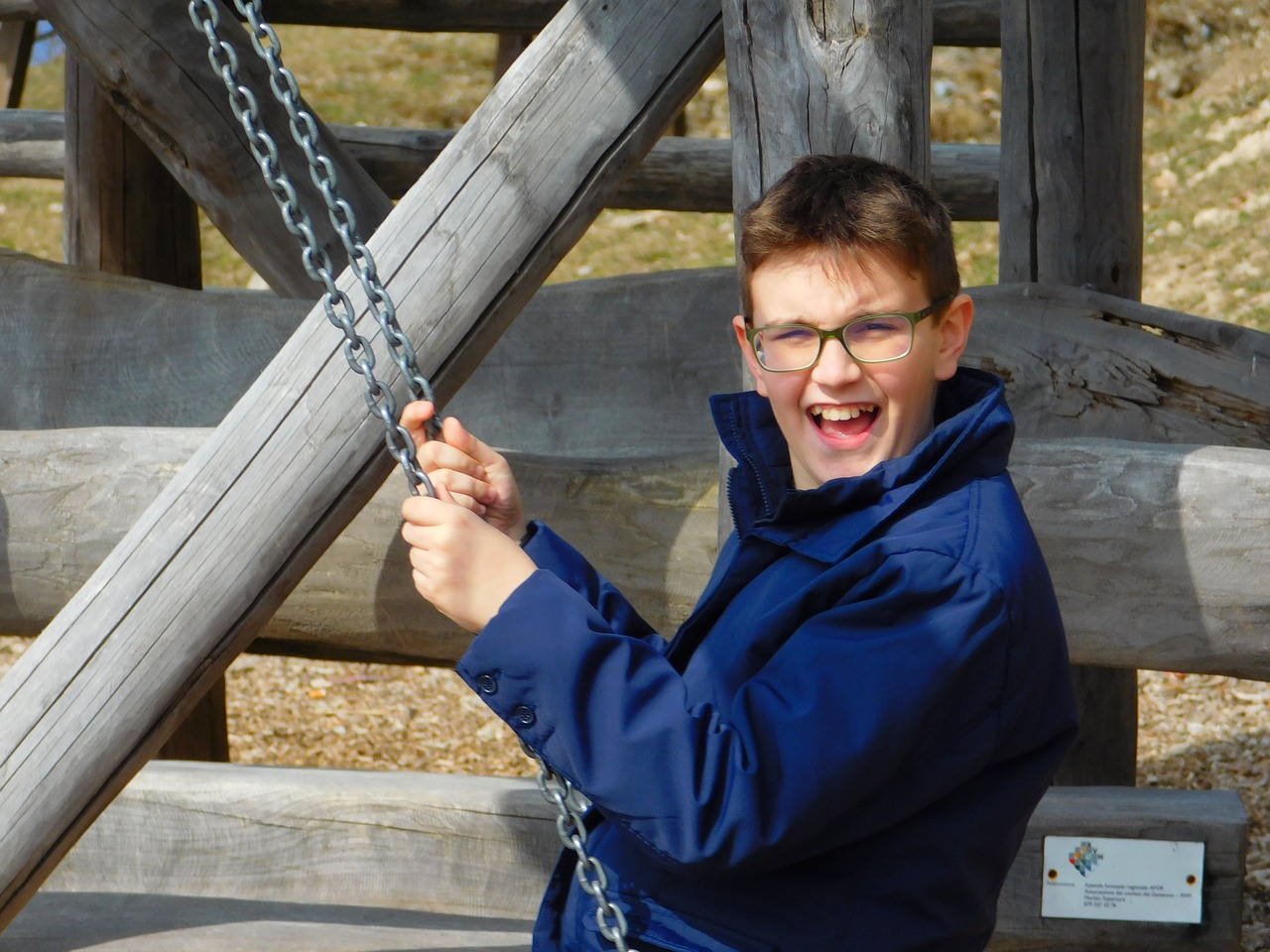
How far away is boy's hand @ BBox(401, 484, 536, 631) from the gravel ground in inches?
120

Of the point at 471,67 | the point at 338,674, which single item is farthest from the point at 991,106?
the point at 338,674

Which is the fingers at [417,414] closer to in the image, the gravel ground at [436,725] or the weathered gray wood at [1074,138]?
the weathered gray wood at [1074,138]


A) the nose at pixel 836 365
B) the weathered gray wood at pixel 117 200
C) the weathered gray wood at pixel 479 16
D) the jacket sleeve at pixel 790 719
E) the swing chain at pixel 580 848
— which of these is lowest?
the swing chain at pixel 580 848

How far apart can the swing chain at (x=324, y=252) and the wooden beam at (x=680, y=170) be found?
10.2 feet

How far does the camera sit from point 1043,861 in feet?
8.50

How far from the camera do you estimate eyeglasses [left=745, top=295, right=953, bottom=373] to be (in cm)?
149

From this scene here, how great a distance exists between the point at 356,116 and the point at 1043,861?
370 inches

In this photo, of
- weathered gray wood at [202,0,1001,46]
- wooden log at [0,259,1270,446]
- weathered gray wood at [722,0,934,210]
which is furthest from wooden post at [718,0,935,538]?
weathered gray wood at [202,0,1001,46]

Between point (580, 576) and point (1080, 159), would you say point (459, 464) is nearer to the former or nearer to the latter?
point (580, 576)

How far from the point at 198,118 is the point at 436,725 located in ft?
8.97

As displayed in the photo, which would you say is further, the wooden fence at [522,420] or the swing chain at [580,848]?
the wooden fence at [522,420]

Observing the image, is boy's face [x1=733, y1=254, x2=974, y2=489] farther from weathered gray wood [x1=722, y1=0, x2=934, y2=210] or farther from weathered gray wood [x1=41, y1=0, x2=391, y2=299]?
weathered gray wood [x1=41, y1=0, x2=391, y2=299]

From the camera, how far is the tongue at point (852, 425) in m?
1.53

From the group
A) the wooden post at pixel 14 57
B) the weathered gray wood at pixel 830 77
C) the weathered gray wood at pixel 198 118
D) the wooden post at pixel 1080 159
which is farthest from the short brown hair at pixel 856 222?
the wooden post at pixel 14 57
